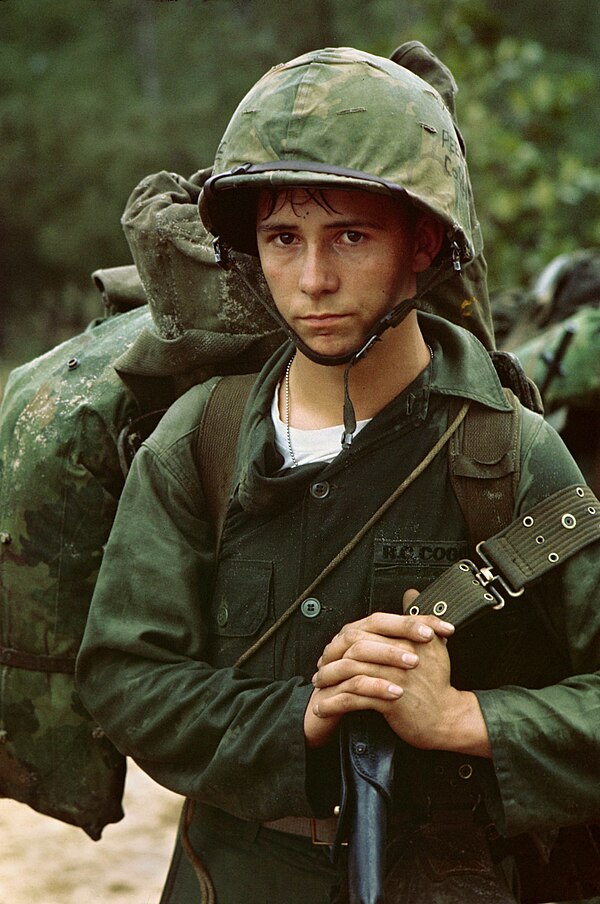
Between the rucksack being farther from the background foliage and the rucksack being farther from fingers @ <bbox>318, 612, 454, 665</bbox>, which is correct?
the background foliage

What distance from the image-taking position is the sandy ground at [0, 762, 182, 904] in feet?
16.1

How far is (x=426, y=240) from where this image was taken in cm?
235

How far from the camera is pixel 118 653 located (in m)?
2.35

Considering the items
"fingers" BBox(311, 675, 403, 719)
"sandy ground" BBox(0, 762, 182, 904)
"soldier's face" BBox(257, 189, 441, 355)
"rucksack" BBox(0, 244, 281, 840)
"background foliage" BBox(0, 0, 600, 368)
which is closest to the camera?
"fingers" BBox(311, 675, 403, 719)

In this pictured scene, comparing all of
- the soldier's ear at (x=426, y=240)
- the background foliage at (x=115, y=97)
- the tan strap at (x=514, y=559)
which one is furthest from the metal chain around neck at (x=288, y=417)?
the background foliage at (x=115, y=97)

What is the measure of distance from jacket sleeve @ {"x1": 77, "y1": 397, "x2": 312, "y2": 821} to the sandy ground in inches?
109

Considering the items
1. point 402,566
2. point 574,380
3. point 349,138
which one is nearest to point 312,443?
point 402,566

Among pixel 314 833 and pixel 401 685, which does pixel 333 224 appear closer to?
pixel 401 685

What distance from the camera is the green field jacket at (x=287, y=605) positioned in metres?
2.22

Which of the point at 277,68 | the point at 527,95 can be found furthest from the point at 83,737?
the point at 527,95

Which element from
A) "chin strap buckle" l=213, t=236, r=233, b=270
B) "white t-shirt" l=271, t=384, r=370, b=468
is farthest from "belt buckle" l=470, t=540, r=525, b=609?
"chin strap buckle" l=213, t=236, r=233, b=270

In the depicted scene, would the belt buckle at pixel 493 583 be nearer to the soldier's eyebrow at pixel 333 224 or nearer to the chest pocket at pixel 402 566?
the chest pocket at pixel 402 566

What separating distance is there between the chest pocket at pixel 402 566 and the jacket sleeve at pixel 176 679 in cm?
23

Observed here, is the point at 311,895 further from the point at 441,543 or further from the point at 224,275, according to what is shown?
the point at 224,275
